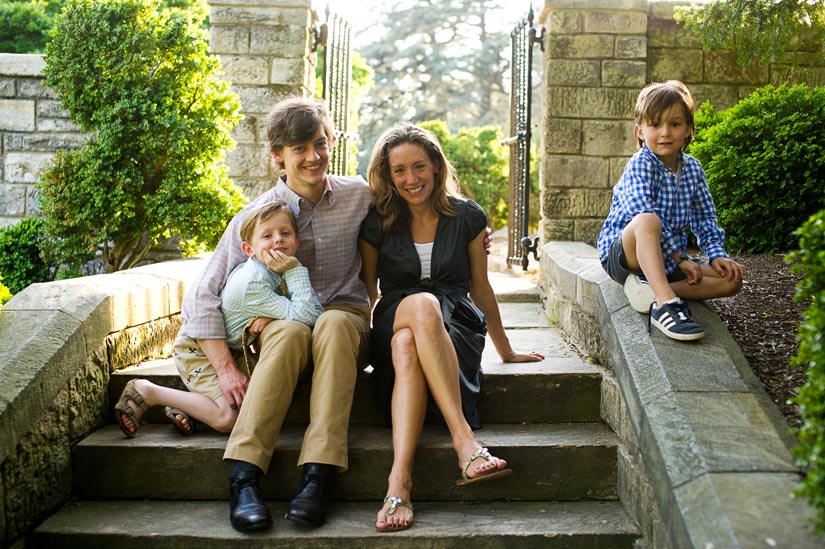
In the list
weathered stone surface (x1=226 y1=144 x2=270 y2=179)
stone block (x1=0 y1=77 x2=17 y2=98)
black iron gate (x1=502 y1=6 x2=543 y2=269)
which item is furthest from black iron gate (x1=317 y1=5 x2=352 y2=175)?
stone block (x1=0 y1=77 x2=17 y2=98)

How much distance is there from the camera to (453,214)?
316 cm

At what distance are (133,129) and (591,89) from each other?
3186 mm

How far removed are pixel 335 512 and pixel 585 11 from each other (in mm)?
4280

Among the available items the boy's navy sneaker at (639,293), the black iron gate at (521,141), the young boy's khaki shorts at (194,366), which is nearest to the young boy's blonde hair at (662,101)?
the boy's navy sneaker at (639,293)

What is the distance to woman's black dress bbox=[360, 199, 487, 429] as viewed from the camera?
296cm

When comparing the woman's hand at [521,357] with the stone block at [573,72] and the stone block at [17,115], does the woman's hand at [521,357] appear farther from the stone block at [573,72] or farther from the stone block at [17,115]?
the stone block at [17,115]

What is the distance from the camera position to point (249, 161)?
576 cm

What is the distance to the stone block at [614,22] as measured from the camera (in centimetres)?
558

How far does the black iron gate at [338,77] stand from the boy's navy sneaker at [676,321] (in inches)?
148

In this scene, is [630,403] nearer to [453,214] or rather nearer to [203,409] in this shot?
[453,214]

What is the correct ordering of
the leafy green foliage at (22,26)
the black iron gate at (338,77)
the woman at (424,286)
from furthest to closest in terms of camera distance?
the leafy green foliage at (22,26), the black iron gate at (338,77), the woman at (424,286)

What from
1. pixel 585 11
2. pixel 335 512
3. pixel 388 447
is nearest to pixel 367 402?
pixel 388 447

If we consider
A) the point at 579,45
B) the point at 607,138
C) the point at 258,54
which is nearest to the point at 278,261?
the point at 258,54

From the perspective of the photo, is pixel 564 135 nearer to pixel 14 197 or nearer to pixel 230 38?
pixel 230 38
